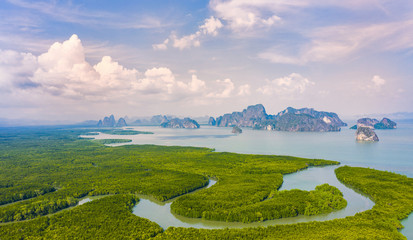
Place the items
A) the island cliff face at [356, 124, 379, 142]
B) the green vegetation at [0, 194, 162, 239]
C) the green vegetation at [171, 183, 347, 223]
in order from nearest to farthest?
the green vegetation at [0, 194, 162, 239]
the green vegetation at [171, 183, 347, 223]
the island cliff face at [356, 124, 379, 142]

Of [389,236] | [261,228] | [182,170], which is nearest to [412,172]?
[389,236]

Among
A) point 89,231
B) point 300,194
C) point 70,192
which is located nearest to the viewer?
point 89,231

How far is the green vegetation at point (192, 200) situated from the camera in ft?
103

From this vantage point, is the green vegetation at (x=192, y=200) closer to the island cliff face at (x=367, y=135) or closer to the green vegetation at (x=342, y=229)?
the green vegetation at (x=342, y=229)

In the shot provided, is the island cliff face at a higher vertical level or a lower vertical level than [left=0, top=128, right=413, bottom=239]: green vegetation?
higher

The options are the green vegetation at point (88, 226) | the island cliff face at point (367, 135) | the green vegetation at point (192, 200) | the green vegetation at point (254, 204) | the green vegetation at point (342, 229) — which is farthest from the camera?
the island cliff face at point (367, 135)

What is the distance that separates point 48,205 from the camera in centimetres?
4038

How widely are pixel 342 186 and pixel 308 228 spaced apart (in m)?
26.2

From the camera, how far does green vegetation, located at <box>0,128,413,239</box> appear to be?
103ft

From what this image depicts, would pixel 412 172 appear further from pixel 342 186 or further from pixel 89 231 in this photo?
pixel 89 231

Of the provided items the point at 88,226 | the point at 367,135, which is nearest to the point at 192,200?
the point at 88,226

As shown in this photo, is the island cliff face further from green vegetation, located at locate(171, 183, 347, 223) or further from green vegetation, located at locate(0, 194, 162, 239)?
green vegetation, located at locate(0, 194, 162, 239)

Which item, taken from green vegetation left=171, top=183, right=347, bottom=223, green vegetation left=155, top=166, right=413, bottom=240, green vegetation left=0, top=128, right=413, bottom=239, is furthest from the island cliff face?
green vegetation left=171, top=183, right=347, bottom=223

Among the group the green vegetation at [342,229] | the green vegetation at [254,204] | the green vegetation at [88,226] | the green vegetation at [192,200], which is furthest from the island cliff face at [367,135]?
the green vegetation at [88,226]
